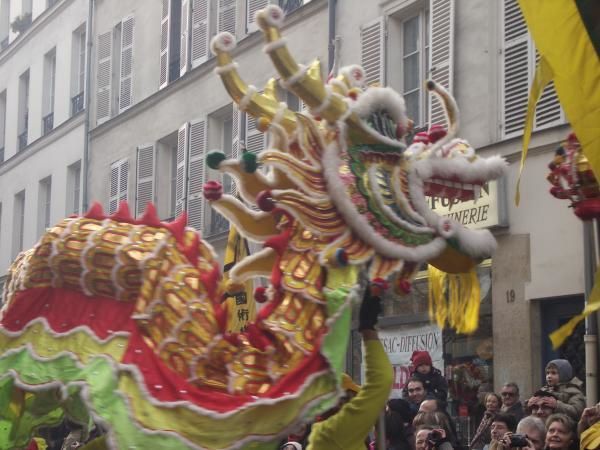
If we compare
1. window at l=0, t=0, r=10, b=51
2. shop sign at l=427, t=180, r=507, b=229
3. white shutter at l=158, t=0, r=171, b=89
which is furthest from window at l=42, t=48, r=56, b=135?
shop sign at l=427, t=180, r=507, b=229

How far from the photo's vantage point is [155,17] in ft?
61.0

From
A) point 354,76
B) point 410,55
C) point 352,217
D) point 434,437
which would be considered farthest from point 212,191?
point 410,55

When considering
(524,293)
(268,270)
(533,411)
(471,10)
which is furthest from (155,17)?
(268,270)

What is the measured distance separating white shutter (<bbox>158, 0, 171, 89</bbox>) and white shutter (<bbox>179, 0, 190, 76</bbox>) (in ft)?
1.28

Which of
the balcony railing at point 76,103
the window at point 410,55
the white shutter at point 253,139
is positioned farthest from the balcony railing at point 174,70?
the window at point 410,55

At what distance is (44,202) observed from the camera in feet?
73.6

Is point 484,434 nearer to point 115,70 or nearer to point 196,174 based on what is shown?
point 196,174

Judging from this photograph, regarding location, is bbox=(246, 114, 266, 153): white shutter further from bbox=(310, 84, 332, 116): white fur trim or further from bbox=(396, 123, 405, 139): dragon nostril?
bbox=(310, 84, 332, 116): white fur trim

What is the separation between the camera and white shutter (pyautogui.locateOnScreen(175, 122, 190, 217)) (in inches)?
656

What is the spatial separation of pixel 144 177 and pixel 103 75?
9.35 ft

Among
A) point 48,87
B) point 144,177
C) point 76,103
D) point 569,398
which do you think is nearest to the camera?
point 569,398

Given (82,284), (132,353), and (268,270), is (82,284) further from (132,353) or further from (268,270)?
(268,270)

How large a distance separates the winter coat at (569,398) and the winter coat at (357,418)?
1.90 metres

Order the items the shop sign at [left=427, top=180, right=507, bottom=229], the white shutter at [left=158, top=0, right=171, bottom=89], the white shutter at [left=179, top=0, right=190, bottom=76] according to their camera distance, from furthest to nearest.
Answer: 1. the white shutter at [left=158, top=0, right=171, bottom=89]
2. the white shutter at [left=179, top=0, right=190, bottom=76]
3. the shop sign at [left=427, top=180, right=507, bottom=229]
